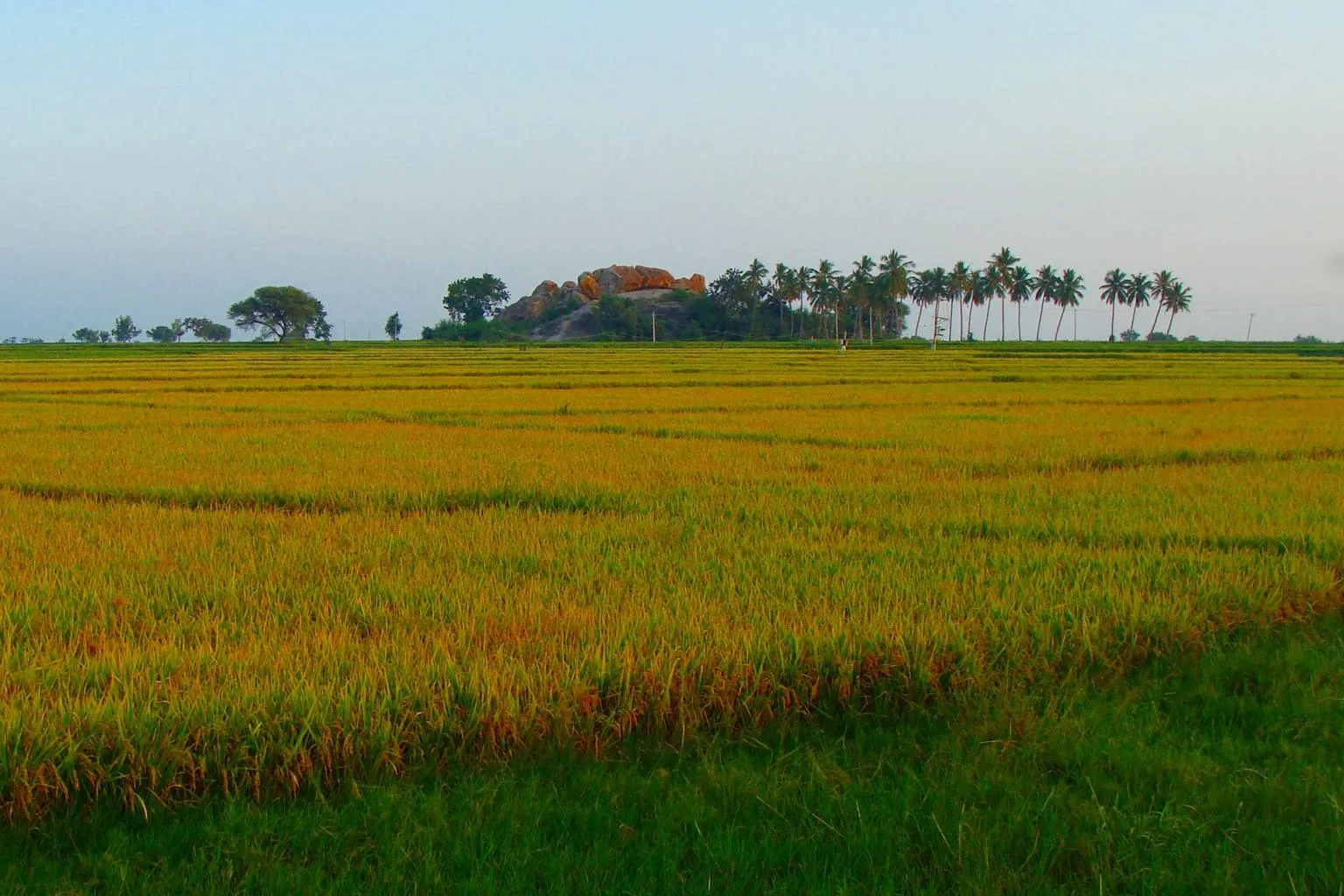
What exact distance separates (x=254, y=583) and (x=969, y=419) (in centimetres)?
1023

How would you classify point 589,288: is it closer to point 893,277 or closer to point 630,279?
point 630,279

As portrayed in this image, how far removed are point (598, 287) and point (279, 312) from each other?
3576 centimetres

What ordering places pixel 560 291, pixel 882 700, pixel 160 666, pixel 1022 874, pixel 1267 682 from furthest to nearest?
1. pixel 560 291
2. pixel 1267 682
3. pixel 882 700
4. pixel 160 666
5. pixel 1022 874

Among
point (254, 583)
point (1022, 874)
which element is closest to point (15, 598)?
point (254, 583)

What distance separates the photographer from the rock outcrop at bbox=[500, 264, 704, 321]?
105125 mm

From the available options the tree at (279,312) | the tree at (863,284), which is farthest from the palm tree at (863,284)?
the tree at (279,312)

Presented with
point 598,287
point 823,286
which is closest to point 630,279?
point 598,287

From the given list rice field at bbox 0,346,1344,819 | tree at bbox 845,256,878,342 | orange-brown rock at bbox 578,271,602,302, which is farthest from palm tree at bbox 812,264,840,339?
rice field at bbox 0,346,1344,819

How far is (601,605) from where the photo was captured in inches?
137

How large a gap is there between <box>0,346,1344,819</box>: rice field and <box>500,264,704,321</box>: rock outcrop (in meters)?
95.9

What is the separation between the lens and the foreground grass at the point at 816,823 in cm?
200

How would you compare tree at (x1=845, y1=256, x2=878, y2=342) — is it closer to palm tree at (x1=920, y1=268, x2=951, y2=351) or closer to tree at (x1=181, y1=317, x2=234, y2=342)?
palm tree at (x1=920, y1=268, x2=951, y2=351)

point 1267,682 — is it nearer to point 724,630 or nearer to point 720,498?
point 724,630

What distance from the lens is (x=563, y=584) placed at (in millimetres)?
3863
